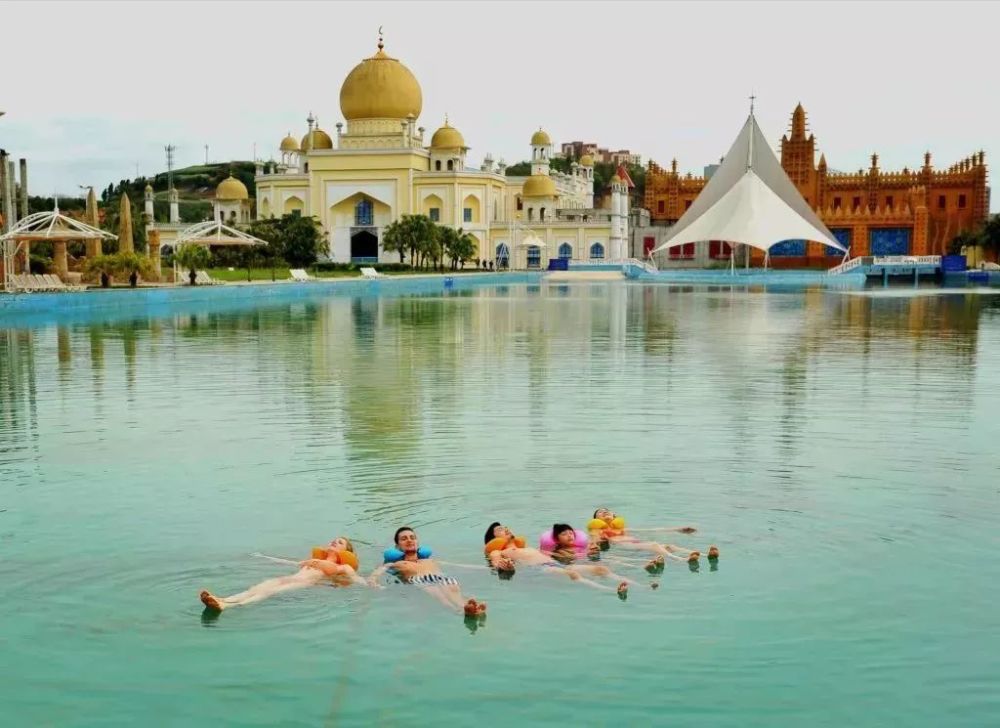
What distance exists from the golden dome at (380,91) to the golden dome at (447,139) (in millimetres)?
2874

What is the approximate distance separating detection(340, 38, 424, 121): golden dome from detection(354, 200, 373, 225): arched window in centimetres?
444

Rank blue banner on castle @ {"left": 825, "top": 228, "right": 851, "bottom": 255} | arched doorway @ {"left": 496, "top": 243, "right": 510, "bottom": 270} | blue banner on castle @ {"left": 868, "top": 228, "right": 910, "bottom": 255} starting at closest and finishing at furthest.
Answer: blue banner on castle @ {"left": 868, "top": 228, "right": 910, "bottom": 255} → blue banner on castle @ {"left": 825, "top": 228, "right": 851, "bottom": 255} → arched doorway @ {"left": 496, "top": 243, "right": 510, "bottom": 270}

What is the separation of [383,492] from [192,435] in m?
2.84

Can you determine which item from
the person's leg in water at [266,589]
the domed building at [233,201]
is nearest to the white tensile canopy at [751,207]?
the domed building at [233,201]

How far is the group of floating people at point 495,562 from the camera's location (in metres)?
5.76

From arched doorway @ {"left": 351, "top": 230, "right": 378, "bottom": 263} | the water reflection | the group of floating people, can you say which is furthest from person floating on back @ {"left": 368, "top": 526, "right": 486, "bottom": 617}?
arched doorway @ {"left": 351, "top": 230, "right": 378, "bottom": 263}

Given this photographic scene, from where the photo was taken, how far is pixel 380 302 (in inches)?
1276

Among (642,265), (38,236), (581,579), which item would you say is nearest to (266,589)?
(581,579)

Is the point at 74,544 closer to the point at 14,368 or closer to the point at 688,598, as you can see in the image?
the point at 688,598

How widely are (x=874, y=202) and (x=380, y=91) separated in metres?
26.1

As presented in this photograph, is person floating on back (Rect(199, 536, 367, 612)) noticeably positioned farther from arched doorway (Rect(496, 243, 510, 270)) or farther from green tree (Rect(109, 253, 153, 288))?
arched doorway (Rect(496, 243, 510, 270))

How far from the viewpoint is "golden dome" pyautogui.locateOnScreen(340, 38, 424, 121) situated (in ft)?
185

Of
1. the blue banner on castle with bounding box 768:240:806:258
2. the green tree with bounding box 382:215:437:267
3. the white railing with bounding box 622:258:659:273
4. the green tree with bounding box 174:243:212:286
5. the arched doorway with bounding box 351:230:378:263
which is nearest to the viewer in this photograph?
the green tree with bounding box 174:243:212:286

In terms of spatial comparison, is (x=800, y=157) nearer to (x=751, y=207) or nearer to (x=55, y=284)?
(x=751, y=207)
